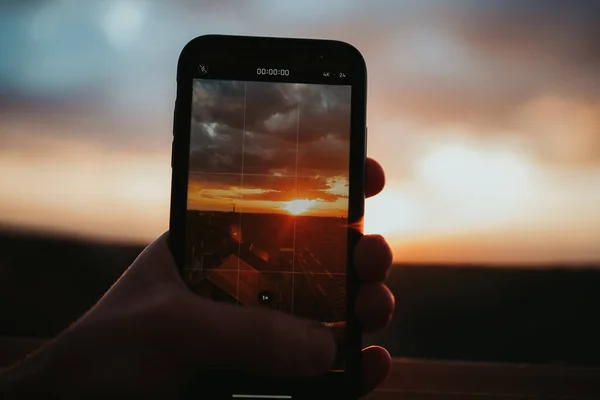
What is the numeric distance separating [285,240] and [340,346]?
19 centimetres

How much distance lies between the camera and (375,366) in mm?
809

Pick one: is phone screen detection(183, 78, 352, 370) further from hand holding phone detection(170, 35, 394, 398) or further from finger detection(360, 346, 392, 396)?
finger detection(360, 346, 392, 396)

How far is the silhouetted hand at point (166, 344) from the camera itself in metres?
0.62

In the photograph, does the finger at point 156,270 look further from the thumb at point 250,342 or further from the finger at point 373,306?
the finger at point 373,306

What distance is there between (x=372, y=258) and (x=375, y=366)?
24 cm

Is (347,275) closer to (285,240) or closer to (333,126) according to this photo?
(285,240)

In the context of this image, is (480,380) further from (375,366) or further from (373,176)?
(373,176)

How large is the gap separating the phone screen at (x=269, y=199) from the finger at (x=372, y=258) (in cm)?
2

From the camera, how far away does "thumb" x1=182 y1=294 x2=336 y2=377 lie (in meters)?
0.64

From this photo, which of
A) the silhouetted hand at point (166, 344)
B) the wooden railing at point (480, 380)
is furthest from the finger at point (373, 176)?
the wooden railing at point (480, 380)

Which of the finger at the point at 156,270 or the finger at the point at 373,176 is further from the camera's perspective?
the finger at the point at 373,176

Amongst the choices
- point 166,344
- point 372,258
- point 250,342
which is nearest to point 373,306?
point 372,258

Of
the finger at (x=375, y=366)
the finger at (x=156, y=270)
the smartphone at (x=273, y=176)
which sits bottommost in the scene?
the finger at (x=375, y=366)

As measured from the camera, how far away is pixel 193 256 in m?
0.69
